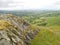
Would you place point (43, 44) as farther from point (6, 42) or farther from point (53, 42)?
point (6, 42)

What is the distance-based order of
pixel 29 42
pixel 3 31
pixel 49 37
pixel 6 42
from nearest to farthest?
1. pixel 6 42
2. pixel 3 31
3. pixel 29 42
4. pixel 49 37

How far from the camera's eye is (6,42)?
41.1 m

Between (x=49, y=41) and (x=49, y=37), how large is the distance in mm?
5258

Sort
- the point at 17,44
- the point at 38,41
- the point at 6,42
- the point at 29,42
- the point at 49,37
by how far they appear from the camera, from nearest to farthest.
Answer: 1. the point at 6,42
2. the point at 17,44
3. the point at 29,42
4. the point at 38,41
5. the point at 49,37

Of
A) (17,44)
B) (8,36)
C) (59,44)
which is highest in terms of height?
(8,36)

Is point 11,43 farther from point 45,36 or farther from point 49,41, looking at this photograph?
point 45,36

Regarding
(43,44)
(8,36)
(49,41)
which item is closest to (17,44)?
(8,36)

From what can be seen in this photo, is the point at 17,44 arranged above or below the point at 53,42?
above

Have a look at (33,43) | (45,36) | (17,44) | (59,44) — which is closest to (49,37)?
(45,36)

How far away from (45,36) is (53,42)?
7476mm

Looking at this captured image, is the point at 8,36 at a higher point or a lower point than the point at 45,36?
higher

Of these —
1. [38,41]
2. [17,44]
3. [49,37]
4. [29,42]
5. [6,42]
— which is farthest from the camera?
[49,37]

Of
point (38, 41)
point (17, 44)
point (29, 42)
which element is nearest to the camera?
point (17, 44)

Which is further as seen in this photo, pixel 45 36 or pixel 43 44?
pixel 45 36
